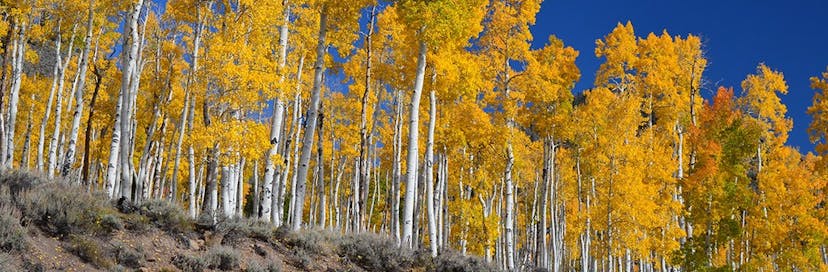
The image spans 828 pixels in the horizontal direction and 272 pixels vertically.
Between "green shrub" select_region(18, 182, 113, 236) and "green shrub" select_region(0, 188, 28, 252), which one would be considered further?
"green shrub" select_region(18, 182, 113, 236)

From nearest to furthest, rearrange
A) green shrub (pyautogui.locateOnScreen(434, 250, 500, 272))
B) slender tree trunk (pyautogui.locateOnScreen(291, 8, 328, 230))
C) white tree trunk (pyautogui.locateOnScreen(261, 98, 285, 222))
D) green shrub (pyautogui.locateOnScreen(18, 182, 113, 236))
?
1. green shrub (pyautogui.locateOnScreen(18, 182, 113, 236))
2. slender tree trunk (pyautogui.locateOnScreen(291, 8, 328, 230))
3. white tree trunk (pyautogui.locateOnScreen(261, 98, 285, 222))
4. green shrub (pyautogui.locateOnScreen(434, 250, 500, 272))

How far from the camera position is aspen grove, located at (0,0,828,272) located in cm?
1473

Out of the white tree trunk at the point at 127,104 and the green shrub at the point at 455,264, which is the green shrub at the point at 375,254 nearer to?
the green shrub at the point at 455,264

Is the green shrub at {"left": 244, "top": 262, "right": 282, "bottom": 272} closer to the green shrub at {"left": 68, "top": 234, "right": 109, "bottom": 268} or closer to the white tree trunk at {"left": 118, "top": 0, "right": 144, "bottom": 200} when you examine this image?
the green shrub at {"left": 68, "top": 234, "right": 109, "bottom": 268}

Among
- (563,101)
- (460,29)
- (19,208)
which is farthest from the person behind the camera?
(563,101)

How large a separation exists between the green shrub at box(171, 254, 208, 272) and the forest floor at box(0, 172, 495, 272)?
0.02 meters

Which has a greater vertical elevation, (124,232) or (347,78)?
(347,78)

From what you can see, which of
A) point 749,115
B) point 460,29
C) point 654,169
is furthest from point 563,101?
point 749,115

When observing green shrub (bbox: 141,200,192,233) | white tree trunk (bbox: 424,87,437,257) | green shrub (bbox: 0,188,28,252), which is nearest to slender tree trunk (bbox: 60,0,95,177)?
green shrub (bbox: 141,200,192,233)

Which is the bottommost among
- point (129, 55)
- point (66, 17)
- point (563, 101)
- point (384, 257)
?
point (384, 257)

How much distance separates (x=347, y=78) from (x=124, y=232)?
13658mm

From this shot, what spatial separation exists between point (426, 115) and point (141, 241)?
42.8ft

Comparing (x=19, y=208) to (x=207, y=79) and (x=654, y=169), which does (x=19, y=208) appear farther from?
(x=654, y=169)

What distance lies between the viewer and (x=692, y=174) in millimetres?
20203
